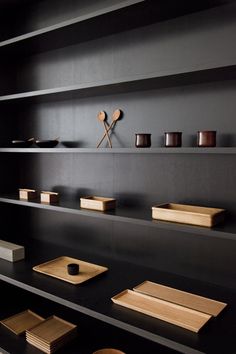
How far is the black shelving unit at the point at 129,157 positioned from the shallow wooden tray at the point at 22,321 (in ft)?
0.33

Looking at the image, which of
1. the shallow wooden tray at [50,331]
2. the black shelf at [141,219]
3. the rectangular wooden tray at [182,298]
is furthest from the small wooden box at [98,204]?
the shallow wooden tray at [50,331]

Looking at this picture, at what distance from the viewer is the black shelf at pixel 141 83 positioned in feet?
5.38

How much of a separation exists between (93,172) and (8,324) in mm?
1164

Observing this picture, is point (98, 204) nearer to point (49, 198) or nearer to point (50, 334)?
point (49, 198)

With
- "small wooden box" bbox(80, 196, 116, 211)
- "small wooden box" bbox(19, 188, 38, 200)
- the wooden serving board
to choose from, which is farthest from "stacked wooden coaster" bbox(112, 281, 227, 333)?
"small wooden box" bbox(19, 188, 38, 200)

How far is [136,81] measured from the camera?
5.98ft

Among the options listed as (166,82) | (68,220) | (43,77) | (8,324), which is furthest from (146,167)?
(8,324)

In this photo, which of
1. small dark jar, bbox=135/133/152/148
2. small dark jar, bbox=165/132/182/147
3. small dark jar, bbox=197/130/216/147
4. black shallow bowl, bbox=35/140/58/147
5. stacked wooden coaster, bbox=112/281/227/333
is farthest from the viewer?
black shallow bowl, bbox=35/140/58/147

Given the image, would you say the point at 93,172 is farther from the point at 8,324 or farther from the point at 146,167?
the point at 8,324

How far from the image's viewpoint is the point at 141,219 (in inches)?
71.9

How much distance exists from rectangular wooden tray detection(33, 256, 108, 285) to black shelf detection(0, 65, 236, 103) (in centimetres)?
109

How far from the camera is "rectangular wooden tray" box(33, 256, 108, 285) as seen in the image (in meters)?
2.06

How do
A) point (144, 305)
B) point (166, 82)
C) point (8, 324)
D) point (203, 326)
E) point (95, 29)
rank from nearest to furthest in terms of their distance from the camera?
1. point (203, 326)
2. point (144, 305)
3. point (166, 82)
4. point (95, 29)
5. point (8, 324)

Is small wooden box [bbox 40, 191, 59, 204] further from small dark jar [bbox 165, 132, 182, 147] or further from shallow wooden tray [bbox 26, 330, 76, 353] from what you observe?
small dark jar [bbox 165, 132, 182, 147]
